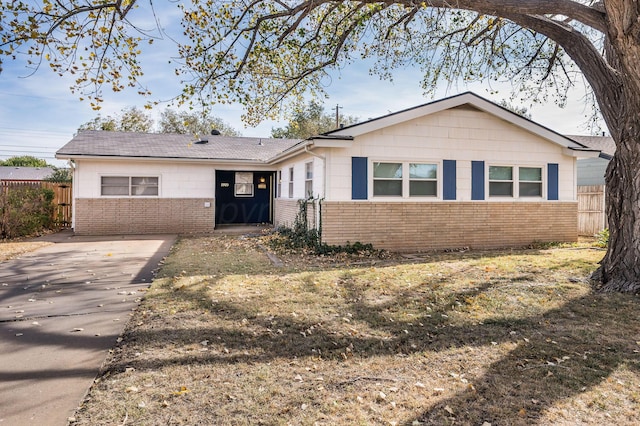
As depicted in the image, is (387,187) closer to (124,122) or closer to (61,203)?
(61,203)

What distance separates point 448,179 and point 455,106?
2034 millimetres

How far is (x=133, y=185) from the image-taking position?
1530 centimetres

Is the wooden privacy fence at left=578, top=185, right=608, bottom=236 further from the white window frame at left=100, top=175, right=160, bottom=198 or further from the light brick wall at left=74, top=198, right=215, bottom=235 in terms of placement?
the white window frame at left=100, top=175, right=160, bottom=198

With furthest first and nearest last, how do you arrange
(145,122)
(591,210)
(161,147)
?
(145,122) → (161,147) → (591,210)

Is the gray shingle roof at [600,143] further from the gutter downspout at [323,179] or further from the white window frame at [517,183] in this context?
the gutter downspout at [323,179]

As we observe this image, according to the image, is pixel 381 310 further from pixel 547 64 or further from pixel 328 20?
pixel 547 64

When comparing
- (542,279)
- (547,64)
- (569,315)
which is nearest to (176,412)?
(569,315)

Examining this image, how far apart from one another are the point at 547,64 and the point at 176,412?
12.7 meters

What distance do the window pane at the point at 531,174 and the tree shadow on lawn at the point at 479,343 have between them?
694 cm

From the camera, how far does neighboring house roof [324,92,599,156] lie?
34.1ft

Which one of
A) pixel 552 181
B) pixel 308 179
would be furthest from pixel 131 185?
pixel 552 181

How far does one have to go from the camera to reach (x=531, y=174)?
12242 millimetres

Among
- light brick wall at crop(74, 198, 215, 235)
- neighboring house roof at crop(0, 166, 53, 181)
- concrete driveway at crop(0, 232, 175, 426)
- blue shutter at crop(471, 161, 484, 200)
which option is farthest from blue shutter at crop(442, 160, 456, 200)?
neighboring house roof at crop(0, 166, 53, 181)

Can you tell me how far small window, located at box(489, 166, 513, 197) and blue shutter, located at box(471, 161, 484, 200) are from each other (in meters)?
0.38
